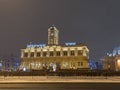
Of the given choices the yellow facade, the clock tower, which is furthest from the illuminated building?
the clock tower

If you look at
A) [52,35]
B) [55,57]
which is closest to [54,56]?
[55,57]

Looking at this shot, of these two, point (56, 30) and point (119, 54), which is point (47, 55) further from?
point (119, 54)

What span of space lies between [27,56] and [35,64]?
690 centimetres

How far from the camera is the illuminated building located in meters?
139

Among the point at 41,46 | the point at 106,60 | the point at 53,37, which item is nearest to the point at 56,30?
the point at 53,37

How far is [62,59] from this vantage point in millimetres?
142875

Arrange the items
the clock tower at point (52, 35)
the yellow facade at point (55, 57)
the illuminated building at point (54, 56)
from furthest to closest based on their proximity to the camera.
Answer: the clock tower at point (52, 35) < the illuminated building at point (54, 56) < the yellow facade at point (55, 57)

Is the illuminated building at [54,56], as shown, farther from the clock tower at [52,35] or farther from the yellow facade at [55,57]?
the clock tower at [52,35]

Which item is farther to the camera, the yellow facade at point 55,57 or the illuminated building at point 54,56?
the illuminated building at point 54,56

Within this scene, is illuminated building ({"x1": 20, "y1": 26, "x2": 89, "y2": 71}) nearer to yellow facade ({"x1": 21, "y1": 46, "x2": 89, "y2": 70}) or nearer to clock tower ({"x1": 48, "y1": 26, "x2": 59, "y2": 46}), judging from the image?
yellow facade ({"x1": 21, "y1": 46, "x2": 89, "y2": 70})

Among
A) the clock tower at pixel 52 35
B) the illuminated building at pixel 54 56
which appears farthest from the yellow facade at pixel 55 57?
the clock tower at pixel 52 35

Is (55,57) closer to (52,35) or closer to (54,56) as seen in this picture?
(54,56)

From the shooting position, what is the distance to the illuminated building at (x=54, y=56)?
13925cm

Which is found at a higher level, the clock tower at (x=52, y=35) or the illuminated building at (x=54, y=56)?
the clock tower at (x=52, y=35)
